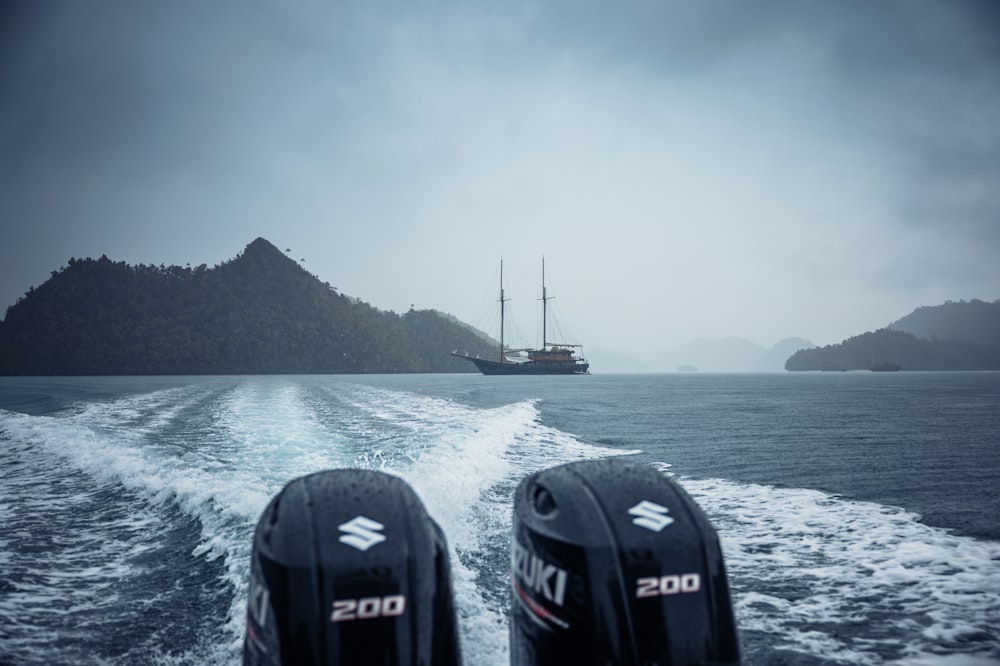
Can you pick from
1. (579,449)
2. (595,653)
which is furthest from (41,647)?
(579,449)

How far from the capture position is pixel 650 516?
213 centimetres

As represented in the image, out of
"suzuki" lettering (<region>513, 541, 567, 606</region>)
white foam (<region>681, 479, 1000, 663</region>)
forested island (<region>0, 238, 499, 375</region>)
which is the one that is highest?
forested island (<region>0, 238, 499, 375</region>)

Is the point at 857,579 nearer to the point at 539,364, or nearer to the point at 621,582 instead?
the point at 621,582

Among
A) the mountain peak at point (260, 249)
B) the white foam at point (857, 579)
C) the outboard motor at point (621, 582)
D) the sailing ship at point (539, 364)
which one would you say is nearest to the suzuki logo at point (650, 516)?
the outboard motor at point (621, 582)

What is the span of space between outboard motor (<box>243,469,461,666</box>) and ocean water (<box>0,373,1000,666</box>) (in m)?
1.86

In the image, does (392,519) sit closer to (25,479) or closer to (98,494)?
(98,494)

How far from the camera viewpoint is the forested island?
120 metres

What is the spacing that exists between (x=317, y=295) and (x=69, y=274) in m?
53.5

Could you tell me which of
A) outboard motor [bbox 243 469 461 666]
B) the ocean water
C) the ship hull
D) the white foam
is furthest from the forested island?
outboard motor [bbox 243 469 461 666]

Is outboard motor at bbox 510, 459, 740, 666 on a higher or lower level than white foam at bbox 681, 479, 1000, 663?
higher

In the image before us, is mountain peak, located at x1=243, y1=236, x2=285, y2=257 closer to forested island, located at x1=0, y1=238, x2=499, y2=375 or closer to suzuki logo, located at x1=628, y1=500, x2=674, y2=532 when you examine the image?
forested island, located at x1=0, y1=238, x2=499, y2=375

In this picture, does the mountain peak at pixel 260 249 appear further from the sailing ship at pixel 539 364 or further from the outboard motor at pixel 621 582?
the outboard motor at pixel 621 582

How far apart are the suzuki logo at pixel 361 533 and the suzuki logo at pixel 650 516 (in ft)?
2.95

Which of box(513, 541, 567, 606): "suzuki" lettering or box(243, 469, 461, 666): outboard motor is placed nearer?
box(243, 469, 461, 666): outboard motor
